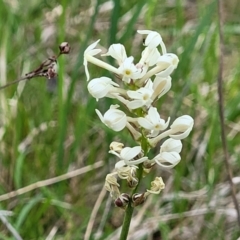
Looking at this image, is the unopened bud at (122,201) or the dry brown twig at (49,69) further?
the dry brown twig at (49,69)

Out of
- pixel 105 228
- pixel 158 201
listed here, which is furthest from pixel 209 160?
pixel 105 228

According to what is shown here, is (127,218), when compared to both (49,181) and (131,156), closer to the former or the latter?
(131,156)

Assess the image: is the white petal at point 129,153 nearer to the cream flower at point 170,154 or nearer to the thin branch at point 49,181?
the cream flower at point 170,154

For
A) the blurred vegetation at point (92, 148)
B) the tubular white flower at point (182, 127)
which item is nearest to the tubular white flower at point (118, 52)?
the tubular white flower at point (182, 127)

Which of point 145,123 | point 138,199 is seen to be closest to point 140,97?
point 145,123

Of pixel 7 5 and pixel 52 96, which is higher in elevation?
pixel 7 5

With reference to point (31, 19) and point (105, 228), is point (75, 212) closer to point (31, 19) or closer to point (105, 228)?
point (105, 228)

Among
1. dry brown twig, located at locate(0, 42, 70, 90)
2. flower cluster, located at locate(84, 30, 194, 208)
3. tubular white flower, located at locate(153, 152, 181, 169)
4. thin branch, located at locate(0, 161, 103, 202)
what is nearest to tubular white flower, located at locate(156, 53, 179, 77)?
flower cluster, located at locate(84, 30, 194, 208)

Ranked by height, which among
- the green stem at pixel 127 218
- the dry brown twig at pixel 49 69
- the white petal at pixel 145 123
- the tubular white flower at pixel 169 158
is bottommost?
the green stem at pixel 127 218
